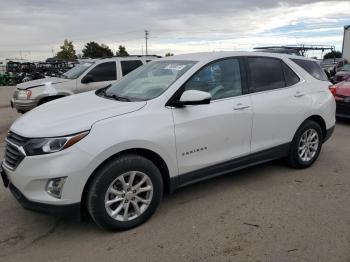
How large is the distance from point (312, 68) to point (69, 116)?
3.63 m

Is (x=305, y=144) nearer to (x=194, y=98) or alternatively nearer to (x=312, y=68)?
(x=312, y=68)

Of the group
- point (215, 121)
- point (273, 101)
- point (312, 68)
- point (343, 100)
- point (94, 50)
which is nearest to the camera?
point (215, 121)

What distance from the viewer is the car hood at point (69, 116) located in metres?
3.40

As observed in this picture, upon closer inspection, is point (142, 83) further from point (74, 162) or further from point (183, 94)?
point (74, 162)

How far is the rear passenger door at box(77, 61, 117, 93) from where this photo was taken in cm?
944

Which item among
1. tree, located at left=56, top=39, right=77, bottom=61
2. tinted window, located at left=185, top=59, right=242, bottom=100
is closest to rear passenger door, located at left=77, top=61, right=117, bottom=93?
tinted window, located at left=185, top=59, right=242, bottom=100

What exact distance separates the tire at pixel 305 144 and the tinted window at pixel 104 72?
19.2 feet

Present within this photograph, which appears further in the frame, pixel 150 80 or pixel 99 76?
pixel 99 76

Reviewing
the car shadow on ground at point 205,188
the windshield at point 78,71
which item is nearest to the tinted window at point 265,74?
the car shadow on ground at point 205,188

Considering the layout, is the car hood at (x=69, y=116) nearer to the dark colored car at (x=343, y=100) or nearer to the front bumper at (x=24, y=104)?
the front bumper at (x=24, y=104)

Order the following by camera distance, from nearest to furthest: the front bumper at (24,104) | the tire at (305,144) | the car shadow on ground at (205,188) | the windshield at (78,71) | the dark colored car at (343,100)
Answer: the car shadow on ground at (205,188) → the tire at (305,144) → the dark colored car at (343,100) → the front bumper at (24,104) → the windshield at (78,71)

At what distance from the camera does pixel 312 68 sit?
18.1 ft

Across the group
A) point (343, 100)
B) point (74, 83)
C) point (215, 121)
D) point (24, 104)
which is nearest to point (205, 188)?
point (215, 121)

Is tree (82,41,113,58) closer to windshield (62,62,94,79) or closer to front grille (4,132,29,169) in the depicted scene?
windshield (62,62,94,79)
